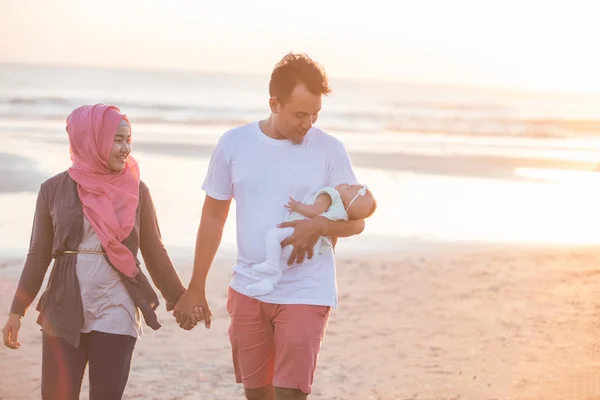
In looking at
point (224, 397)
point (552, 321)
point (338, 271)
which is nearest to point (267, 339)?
point (224, 397)

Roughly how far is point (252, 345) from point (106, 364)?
2.12 feet

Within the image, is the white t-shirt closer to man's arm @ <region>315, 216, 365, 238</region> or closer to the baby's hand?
Answer: the baby's hand

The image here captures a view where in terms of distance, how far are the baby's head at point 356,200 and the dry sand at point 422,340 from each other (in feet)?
8.22

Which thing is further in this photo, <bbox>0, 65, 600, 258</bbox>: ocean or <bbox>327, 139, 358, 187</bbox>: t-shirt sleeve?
<bbox>0, 65, 600, 258</bbox>: ocean

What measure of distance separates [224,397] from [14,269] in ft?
12.7

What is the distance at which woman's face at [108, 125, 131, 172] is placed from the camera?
4.25 meters

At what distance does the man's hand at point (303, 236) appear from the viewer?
164 inches

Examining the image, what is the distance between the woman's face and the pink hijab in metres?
0.02

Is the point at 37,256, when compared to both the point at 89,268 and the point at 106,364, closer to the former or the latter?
the point at 89,268

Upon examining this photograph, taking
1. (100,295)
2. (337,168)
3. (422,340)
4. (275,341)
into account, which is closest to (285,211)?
(337,168)

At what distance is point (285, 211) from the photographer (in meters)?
4.25

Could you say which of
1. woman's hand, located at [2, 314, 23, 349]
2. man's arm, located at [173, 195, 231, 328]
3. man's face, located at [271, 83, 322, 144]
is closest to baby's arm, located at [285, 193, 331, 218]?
man's face, located at [271, 83, 322, 144]

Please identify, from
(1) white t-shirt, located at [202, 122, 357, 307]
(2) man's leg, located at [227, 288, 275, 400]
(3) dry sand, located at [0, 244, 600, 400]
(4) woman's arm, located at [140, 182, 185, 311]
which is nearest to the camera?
(1) white t-shirt, located at [202, 122, 357, 307]

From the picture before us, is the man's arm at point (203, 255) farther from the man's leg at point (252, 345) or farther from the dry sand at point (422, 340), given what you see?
the dry sand at point (422, 340)
